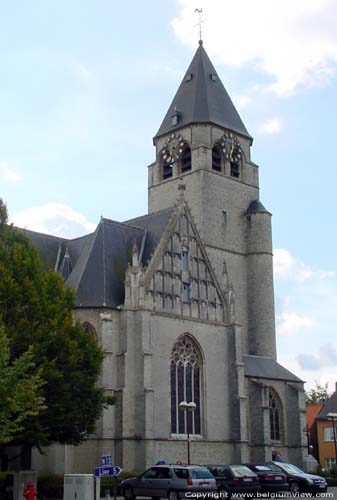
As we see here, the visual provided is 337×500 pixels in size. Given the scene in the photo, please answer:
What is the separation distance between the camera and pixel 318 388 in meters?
116

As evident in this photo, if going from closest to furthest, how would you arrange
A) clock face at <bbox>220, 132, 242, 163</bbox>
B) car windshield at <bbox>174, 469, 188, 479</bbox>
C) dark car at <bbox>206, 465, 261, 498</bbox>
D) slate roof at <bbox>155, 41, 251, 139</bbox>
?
car windshield at <bbox>174, 469, 188, 479</bbox> → dark car at <bbox>206, 465, 261, 498</bbox> → slate roof at <bbox>155, 41, 251, 139</bbox> → clock face at <bbox>220, 132, 242, 163</bbox>

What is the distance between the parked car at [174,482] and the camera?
2922 cm

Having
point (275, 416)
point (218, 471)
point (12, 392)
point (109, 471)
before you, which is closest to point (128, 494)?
point (218, 471)

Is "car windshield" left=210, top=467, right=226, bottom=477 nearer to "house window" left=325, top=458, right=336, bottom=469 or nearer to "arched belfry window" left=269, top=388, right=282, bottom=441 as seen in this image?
"arched belfry window" left=269, top=388, right=282, bottom=441

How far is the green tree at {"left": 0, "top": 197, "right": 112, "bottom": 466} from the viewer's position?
31828mm

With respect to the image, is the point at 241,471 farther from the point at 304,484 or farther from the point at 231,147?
the point at 231,147

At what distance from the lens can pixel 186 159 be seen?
210 ft

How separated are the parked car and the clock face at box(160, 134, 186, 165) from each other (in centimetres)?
3733

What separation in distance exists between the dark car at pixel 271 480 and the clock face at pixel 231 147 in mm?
34509

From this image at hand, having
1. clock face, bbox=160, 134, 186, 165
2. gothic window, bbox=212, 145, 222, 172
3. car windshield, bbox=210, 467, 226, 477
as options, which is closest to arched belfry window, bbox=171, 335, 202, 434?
car windshield, bbox=210, 467, 226, 477

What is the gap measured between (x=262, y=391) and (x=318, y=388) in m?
67.3

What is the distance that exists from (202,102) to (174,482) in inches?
1631

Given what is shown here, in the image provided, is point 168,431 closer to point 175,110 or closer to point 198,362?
point 198,362

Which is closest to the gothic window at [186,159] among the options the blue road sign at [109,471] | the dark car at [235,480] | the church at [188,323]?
the church at [188,323]
